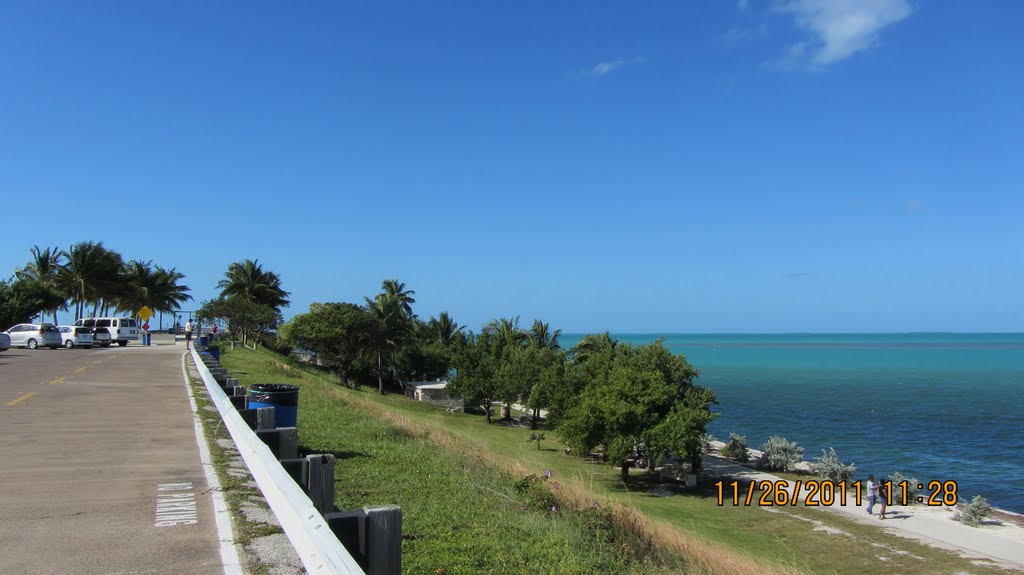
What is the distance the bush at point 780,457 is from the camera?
3603cm

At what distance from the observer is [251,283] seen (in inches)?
3071

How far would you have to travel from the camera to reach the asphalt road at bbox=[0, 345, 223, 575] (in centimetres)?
509

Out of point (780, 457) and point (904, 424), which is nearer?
point (780, 457)

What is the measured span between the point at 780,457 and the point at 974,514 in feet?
38.1

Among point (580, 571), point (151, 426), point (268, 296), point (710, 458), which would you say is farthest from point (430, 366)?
point (580, 571)

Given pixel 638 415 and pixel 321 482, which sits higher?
pixel 321 482

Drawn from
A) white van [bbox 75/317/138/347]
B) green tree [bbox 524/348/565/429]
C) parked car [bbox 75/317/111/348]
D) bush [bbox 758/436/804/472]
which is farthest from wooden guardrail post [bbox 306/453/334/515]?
white van [bbox 75/317/138/347]

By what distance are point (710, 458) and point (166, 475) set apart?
121 ft

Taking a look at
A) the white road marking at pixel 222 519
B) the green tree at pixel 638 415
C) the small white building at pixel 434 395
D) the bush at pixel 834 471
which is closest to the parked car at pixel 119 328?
the small white building at pixel 434 395

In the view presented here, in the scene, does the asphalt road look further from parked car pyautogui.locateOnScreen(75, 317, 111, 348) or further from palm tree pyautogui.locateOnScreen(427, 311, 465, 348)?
palm tree pyautogui.locateOnScreen(427, 311, 465, 348)

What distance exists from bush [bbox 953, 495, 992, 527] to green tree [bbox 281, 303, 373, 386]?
170ft

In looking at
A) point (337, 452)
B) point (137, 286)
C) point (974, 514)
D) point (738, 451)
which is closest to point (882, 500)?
point (974, 514)
